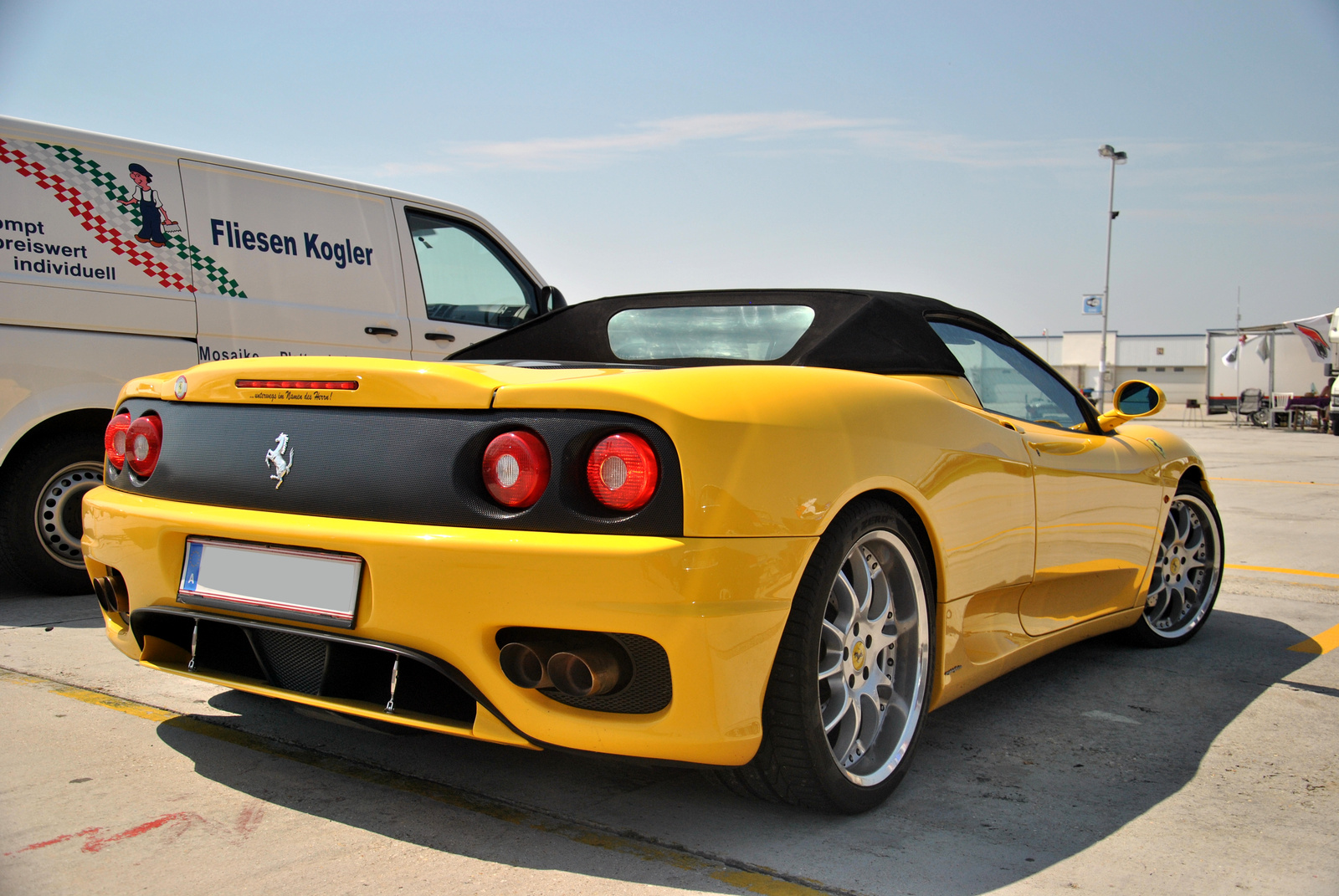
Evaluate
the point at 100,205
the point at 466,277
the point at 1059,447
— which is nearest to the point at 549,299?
the point at 466,277

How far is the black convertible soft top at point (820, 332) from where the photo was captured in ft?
9.16

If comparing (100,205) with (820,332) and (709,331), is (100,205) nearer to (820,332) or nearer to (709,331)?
(709,331)

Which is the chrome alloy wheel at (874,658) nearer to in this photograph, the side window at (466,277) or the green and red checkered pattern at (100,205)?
the green and red checkered pattern at (100,205)

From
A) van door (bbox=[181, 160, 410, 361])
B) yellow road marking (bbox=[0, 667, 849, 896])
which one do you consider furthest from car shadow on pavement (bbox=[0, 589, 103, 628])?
van door (bbox=[181, 160, 410, 361])

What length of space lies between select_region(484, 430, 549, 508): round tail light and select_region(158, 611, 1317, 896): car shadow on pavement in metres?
0.54

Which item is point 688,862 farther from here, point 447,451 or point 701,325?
point 701,325

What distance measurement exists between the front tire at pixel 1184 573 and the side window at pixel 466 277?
3.59 m

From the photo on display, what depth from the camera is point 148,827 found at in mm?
2152

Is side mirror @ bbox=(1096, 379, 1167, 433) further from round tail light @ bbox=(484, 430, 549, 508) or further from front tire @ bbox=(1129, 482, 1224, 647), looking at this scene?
round tail light @ bbox=(484, 430, 549, 508)

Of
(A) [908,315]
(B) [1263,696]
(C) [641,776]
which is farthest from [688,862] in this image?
(B) [1263,696]

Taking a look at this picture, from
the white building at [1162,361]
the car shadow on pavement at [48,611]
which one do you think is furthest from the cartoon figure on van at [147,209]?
the white building at [1162,361]

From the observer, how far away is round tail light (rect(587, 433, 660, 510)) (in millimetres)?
1978

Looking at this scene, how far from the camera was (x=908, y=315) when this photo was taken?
9.77ft

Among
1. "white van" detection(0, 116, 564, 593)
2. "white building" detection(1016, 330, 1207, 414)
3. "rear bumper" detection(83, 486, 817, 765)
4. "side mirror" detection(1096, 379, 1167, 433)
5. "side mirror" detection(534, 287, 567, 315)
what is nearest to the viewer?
"rear bumper" detection(83, 486, 817, 765)
